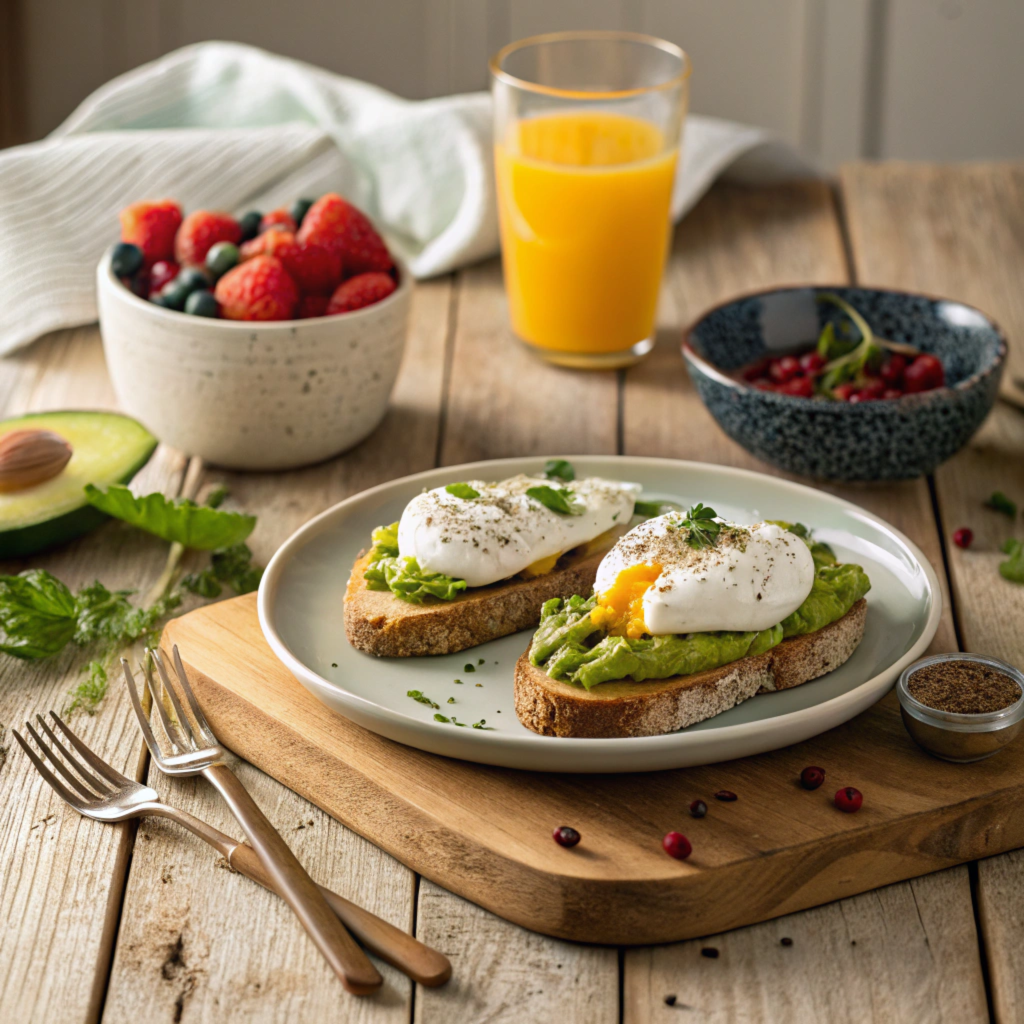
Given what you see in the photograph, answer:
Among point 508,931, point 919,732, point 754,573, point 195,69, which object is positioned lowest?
point 508,931

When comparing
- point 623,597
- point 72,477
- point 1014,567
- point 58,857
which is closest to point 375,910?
point 58,857

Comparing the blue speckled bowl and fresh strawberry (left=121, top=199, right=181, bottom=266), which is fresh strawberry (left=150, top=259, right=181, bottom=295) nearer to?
fresh strawberry (left=121, top=199, right=181, bottom=266)

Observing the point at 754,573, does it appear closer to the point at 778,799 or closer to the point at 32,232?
the point at 778,799

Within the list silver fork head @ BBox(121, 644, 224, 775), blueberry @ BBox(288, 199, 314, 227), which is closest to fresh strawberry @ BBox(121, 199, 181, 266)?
blueberry @ BBox(288, 199, 314, 227)

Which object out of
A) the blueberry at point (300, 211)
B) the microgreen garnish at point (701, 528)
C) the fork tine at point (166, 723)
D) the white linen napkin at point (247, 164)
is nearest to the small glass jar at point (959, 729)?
the microgreen garnish at point (701, 528)

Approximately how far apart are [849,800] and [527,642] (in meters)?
0.59

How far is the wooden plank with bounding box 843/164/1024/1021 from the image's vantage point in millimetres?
1643

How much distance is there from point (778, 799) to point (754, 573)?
33 cm

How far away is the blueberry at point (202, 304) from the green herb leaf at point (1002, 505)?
159cm

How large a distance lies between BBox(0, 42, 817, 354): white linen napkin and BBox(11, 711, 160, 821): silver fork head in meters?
1.65

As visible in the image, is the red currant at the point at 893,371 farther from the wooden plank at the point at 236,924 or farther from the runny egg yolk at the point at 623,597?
the wooden plank at the point at 236,924

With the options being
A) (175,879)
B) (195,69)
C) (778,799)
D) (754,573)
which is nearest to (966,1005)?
(778,799)

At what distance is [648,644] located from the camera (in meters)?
1.79

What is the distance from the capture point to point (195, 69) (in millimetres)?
3961
